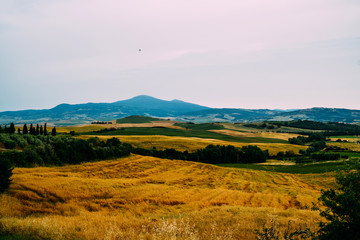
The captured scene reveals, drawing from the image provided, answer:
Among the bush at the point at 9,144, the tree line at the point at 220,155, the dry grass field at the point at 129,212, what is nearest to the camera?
the dry grass field at the point at 129,212

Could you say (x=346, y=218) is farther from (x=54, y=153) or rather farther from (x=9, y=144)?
(x=9, y=144)

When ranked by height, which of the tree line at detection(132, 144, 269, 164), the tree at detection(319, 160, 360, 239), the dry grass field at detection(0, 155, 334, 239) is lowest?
the tree line at detection(132, 144, 269, 164)

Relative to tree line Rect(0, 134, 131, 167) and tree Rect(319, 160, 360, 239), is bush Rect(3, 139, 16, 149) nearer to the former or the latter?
tree line Rect(0, 134, 131, 167)

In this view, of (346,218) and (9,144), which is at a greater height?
(346,218)

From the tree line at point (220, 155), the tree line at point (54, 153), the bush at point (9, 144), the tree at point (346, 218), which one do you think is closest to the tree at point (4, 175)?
the tree line at point (54, 153)

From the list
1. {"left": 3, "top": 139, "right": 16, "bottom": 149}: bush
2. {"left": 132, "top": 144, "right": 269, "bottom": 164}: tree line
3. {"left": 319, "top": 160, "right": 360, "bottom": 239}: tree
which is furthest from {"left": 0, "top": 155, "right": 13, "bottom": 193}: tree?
{"left": 132, "top": 144, "right": 269, "bottom": 164}: tree line

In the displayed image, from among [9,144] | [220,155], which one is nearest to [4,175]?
[9,144]

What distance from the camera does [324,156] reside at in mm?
111812

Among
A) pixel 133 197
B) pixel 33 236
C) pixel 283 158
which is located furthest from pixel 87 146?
pixel 283 158

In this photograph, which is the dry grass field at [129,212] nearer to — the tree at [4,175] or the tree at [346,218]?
the tree at [4,175]

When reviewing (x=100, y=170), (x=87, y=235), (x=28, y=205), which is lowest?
(x=100, y=170)

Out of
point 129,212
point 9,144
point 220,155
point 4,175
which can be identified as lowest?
point 220,155

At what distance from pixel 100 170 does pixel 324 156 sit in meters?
100

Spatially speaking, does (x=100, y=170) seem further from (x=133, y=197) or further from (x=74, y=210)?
(x=74, y=210)
